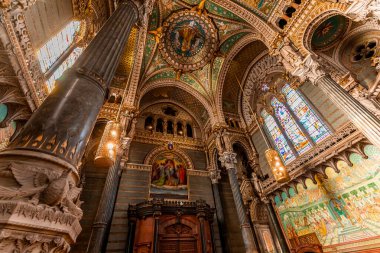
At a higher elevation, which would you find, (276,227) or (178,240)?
(276,227)

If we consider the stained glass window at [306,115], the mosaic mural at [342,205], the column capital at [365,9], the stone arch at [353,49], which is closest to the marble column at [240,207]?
the mosaic mural at [342,205]

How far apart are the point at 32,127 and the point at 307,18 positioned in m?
8.70

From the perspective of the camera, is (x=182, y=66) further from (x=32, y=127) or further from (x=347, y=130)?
(x=32, y=127)

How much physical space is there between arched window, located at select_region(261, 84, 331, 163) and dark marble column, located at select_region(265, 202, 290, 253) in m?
2.48

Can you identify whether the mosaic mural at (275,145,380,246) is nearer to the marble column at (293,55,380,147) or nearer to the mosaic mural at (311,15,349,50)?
the marble column at (293,55,380,147)

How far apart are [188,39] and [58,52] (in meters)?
6.77

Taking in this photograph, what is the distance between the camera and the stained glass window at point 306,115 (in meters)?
7.12

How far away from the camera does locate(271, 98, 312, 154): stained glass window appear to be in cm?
772

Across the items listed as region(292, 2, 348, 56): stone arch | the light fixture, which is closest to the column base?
the light fixture

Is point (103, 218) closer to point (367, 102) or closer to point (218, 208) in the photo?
point (218, 208)

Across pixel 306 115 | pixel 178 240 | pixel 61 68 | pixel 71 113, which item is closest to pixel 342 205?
pixel 306 115

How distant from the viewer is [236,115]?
12.1 meters

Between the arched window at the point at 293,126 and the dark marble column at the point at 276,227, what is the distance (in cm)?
248

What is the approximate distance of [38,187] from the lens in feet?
4.25
